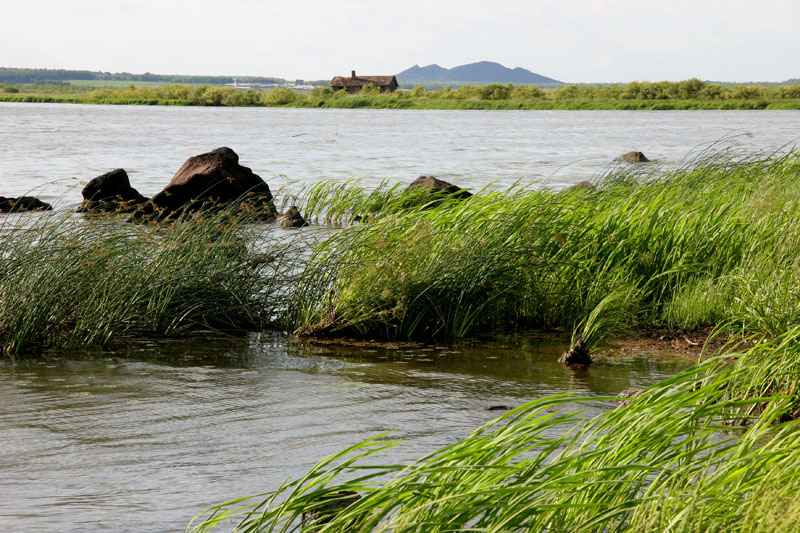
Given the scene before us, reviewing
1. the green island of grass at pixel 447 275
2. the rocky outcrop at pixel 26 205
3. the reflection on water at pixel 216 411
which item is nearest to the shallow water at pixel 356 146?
the rocky outcrop at pixel 26 205

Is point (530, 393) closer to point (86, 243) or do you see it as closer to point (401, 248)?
point (401, 248)

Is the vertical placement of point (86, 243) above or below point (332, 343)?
above

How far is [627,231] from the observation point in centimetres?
1100

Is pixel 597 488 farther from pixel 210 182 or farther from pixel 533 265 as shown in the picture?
pixel 210 182

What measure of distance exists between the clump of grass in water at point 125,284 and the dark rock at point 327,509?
5.69 metres

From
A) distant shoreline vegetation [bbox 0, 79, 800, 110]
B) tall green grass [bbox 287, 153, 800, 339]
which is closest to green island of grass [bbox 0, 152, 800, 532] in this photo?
tall green grass [bbox 287, 153, 800, 339]

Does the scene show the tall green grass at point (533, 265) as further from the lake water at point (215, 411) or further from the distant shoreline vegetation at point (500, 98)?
the distant shoreline vegetation at point (500, 98)

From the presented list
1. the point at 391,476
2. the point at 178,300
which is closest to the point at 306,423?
the point at 391,476

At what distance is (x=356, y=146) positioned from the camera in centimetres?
5359

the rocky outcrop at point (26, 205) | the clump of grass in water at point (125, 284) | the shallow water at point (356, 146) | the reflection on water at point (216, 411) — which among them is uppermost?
the clump of grass in water at point (125, 284)

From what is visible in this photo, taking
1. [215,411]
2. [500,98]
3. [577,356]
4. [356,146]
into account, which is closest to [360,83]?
[500,98]

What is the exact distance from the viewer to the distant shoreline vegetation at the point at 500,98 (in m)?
108

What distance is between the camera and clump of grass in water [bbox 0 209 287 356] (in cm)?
969

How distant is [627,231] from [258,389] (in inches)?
172
